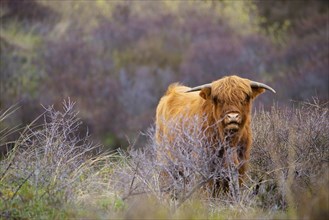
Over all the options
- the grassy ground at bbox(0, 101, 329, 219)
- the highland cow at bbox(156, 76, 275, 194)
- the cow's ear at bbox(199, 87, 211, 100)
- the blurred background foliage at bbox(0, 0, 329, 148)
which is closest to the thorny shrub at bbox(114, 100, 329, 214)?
the grassy ground at bbox(0, 101, 329, 219)

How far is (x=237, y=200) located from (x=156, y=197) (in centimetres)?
103

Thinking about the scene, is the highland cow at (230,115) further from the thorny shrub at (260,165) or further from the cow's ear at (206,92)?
the thorny shrub at (260,165)

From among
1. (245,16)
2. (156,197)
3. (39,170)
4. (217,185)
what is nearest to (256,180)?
(217,185)

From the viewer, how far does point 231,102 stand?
9.26 metres

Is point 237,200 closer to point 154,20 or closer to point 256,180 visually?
point 256,180

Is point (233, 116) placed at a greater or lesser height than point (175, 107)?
greater

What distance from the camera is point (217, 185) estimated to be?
356 inches

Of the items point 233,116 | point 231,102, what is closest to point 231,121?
point 233,116

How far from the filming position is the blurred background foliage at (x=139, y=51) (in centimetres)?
4156

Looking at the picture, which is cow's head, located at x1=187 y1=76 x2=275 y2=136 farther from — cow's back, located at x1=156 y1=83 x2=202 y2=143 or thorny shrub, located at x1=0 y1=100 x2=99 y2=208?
thorny shrub, located at x1=0 y1=100 x2=99 y2=208

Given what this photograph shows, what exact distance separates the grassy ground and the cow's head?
0.54 metres

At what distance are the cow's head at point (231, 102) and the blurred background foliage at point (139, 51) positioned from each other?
88.9 ft

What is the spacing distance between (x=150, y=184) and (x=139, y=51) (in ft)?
142

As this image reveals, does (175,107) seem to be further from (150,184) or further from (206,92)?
(150,184)
